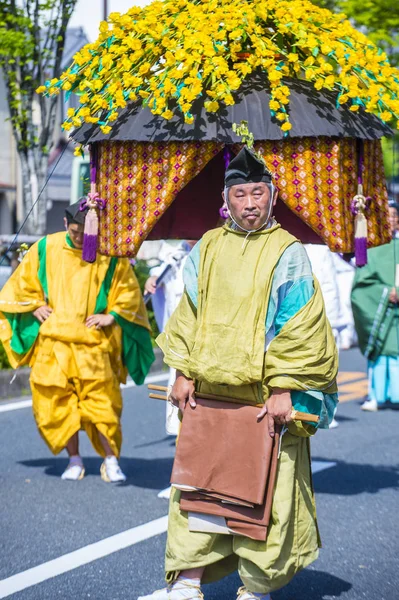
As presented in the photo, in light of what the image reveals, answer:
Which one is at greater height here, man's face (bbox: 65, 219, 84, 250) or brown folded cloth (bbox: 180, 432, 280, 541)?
man's face (bbox: 65, 219, 84, 250)

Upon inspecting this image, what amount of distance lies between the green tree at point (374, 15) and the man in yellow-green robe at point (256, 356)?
31.9ft

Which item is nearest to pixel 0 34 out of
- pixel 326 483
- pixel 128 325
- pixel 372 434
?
pixel 128 325

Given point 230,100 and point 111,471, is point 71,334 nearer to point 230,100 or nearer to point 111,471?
point 111,471

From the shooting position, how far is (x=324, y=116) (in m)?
5.07

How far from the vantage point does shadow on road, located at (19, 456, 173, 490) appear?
707 centimetres

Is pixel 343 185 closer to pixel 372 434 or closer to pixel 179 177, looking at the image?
pixel 179 177

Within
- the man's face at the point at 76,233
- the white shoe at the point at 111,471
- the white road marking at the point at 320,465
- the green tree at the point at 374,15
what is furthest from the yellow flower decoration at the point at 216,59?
the green tree at the point at 374,15

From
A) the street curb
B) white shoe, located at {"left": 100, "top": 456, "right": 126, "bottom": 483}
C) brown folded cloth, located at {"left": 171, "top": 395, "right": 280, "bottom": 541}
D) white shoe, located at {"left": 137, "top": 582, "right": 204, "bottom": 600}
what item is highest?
brown folded cloth, located at {"left": 171, "top": 395, "right": 280, "bottom": 541}

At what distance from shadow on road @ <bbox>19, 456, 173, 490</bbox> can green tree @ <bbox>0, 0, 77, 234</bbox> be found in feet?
13.6

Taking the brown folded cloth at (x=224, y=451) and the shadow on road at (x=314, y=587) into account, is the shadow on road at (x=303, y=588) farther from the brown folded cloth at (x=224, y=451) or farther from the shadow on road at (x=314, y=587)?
the brown folded cloth at (x=224, y=451)

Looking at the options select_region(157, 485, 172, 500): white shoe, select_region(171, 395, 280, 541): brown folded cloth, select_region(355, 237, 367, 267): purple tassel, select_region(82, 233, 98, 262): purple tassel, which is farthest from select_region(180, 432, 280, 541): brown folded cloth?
select_region(157, 485, 172, 500): white shoe

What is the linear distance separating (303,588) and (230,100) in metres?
2.34

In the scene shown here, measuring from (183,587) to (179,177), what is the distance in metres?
1.99

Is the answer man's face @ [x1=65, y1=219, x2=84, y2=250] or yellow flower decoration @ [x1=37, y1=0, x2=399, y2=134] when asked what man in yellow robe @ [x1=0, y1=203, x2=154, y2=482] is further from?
yellow flower decoration @ [x1=37, y1=0, x2=399, y2=134]
